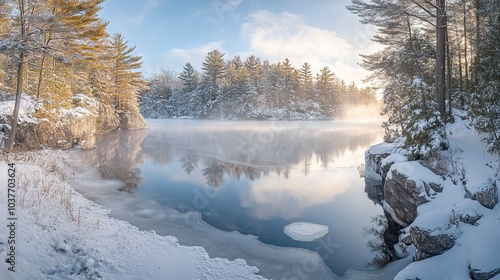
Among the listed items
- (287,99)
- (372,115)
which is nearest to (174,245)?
(287,99)

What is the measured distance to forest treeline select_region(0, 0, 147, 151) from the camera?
1086cm

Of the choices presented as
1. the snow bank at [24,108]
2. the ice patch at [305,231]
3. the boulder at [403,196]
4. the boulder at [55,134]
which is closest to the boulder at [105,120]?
the boulder at [55,134]

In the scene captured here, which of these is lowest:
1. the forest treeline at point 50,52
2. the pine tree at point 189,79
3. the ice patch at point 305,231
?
the ice patch at point 305,231

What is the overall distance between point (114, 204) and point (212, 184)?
4.23 m

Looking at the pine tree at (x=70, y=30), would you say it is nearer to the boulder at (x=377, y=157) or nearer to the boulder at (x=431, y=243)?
the boulder at (x=377, y=157)

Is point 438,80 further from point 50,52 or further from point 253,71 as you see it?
point 253,71

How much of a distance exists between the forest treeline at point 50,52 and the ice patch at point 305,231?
11.1 m

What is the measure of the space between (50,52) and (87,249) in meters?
9.91

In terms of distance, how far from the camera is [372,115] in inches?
4011

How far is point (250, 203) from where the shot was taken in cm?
952

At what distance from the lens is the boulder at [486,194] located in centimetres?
585

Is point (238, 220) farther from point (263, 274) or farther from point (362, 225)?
point (362, 225)

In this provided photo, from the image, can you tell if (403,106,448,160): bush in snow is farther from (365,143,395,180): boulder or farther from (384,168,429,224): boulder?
(365,143,395,180): boulder

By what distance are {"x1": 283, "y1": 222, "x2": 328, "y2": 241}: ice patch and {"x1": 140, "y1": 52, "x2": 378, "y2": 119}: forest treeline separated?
59671 millimetres
